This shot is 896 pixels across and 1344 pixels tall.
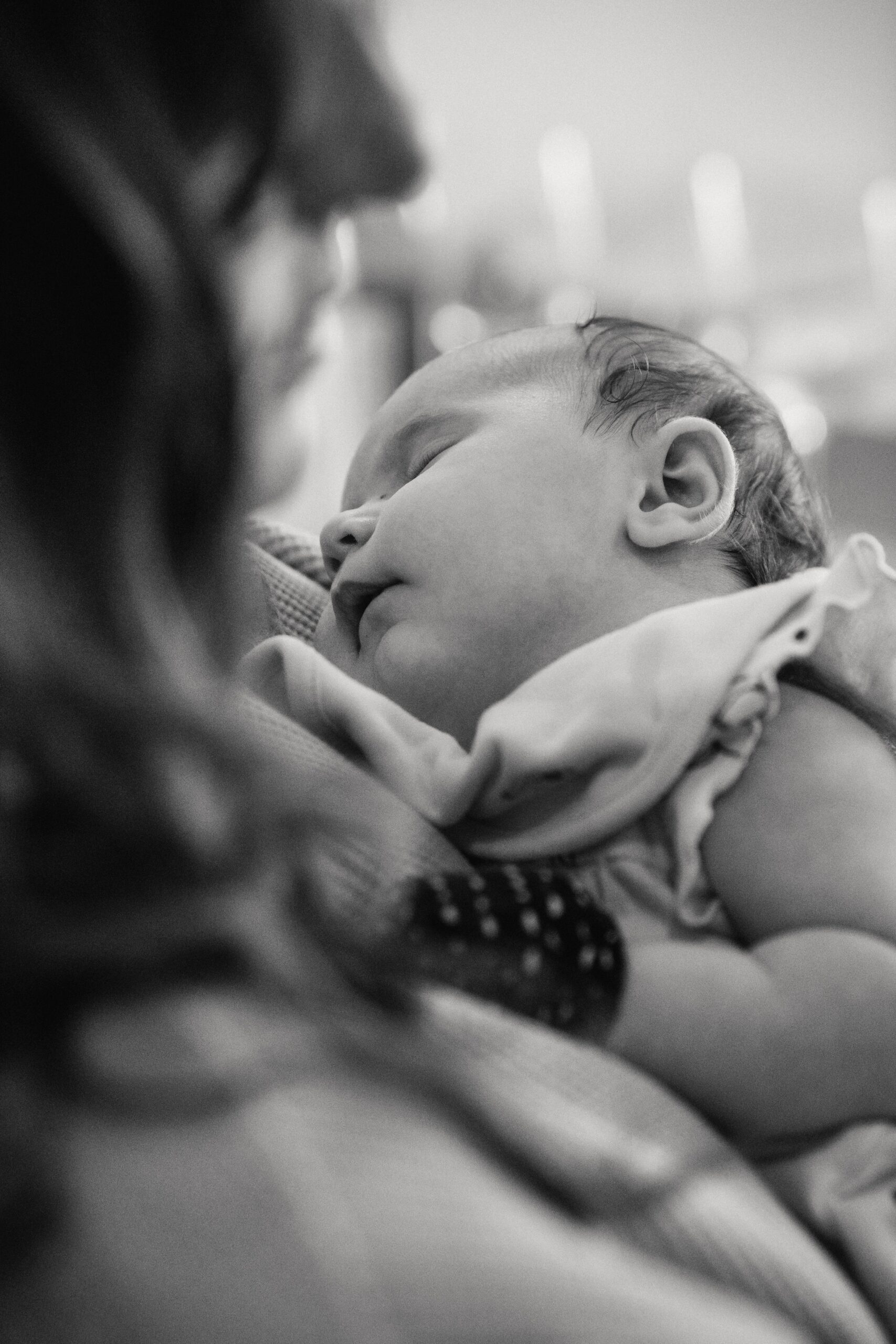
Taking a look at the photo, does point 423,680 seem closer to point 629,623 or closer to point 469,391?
point 629,623

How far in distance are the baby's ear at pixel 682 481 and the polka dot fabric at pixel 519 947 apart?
34 centimetres

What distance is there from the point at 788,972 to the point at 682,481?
390 millimetres

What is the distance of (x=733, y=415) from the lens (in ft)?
3.14

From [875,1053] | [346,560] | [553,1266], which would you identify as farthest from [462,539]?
[553,1266]

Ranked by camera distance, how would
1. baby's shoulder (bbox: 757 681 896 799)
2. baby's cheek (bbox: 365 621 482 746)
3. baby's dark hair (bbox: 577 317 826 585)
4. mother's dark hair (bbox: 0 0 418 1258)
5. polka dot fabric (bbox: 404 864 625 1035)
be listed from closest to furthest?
mother's dark hair (bbox: 0 0 418 1258)
polka dot fabric (bbox: 404 864 625 1035)
baby's shoulder (bbox: 757 681 896 799)
baby's cheek (bbox: 365 621 482 746)
baby's dark hair (bbox: 577 317 826 585)

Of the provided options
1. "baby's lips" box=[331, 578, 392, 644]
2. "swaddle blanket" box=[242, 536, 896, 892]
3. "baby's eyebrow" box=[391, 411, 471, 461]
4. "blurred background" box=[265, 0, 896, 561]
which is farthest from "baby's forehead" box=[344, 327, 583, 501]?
"blurred background" box=[265, 0, 896, 561]

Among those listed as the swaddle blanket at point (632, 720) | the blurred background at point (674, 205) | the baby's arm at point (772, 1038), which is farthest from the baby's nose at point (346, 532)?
the blurred background at point (674, 205)

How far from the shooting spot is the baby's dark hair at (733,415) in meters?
0.90

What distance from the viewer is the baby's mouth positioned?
2.78 feet

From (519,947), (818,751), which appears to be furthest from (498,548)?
(519,947)

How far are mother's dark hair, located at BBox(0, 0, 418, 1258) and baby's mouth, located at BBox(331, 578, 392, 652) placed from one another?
17.9 inches

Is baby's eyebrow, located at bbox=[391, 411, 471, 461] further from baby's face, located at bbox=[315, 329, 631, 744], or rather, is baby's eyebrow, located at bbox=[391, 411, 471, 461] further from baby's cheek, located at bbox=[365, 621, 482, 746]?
baby's cheek, located at bbox=[365, 621, 482, 746]

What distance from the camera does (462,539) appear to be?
81cm

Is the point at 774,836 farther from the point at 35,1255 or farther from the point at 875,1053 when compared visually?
the point at 35,1255
